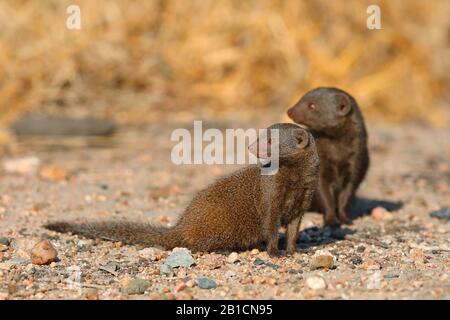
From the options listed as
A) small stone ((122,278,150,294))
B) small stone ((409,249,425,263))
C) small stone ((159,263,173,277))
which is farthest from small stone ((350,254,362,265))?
small stone ((122,278,150,294))

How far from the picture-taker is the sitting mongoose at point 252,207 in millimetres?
3574

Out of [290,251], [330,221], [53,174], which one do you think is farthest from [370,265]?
[53,174]

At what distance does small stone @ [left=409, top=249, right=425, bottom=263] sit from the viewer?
11.4 feet

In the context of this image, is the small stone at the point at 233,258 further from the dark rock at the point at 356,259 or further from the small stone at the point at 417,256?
the small stone at the point at 417,256

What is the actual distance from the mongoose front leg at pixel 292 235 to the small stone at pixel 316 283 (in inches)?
25.0

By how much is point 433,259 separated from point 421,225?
0.97m

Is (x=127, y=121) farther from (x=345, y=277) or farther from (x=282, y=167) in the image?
(x=345, y=277)

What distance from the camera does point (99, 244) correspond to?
373cm

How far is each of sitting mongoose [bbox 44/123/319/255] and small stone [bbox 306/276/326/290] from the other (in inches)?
22.8

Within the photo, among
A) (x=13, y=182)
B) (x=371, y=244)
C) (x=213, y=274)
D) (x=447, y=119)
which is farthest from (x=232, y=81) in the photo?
(x=213, y=274)

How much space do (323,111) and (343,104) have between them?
127 millimetres

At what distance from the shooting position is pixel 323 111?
4656mm

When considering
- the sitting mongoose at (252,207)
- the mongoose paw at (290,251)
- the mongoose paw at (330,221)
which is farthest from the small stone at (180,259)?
the mongoose paw at (330,221)

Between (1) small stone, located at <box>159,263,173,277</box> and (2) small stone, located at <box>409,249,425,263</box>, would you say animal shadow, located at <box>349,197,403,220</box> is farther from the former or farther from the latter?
(1) small stone, located at <box>159,263,173,277</box>
